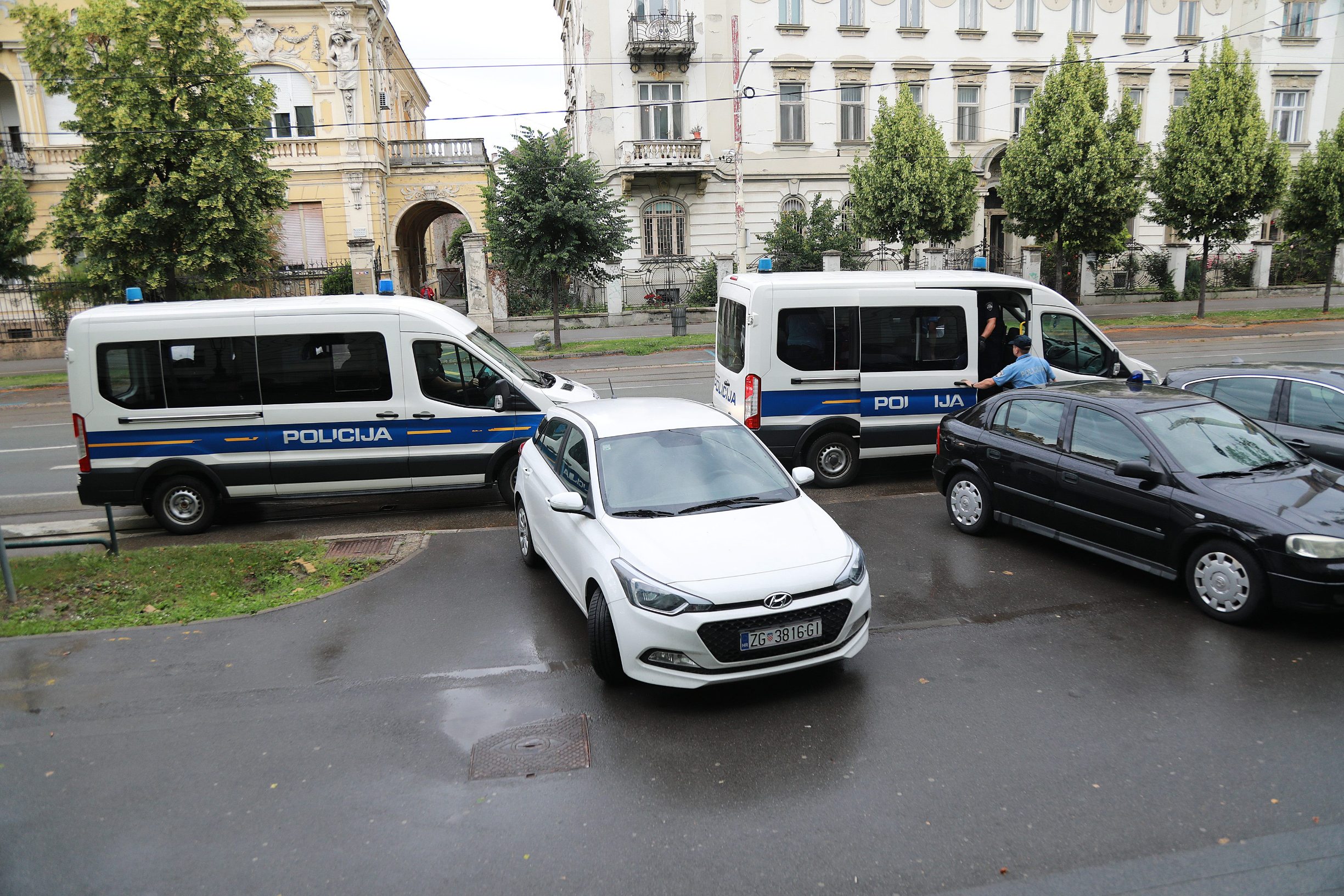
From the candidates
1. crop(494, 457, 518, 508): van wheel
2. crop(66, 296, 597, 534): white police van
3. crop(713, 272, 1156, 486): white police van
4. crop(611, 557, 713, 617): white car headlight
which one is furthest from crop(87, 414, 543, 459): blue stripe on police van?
crop(611, 557, 713, 617): white car headlight

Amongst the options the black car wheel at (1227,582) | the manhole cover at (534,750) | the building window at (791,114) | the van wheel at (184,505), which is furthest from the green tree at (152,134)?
the black car wheel at (1227,582)

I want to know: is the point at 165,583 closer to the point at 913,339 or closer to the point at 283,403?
the point at 283,403

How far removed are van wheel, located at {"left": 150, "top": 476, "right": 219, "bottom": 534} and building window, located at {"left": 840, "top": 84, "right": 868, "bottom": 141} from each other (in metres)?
32.3

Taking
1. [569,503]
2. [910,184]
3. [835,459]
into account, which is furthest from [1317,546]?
[910,184]

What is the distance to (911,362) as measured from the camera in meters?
10.7

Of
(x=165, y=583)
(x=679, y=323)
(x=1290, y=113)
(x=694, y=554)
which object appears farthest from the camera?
(x=1290, y=113)

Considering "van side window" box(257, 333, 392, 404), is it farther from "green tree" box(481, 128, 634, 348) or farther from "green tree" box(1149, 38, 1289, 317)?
"green tree" box(1149, 38, 1289, 317)

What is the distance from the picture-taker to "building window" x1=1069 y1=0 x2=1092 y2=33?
37.5m

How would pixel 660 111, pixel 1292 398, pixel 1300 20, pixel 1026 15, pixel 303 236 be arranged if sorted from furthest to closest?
pixel 1300 20
pixel 1026 15
pixel 303 236
pixel 660 111
pixel 1292 398

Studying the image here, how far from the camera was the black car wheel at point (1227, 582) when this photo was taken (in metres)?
6.15

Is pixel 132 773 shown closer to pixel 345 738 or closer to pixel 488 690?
pixel 345 738

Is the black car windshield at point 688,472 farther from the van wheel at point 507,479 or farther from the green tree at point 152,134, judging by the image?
the green tree at point 152,134

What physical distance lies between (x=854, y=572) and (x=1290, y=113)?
4746 centimetres

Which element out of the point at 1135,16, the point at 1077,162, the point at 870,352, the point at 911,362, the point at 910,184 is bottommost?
the point at 911,362
